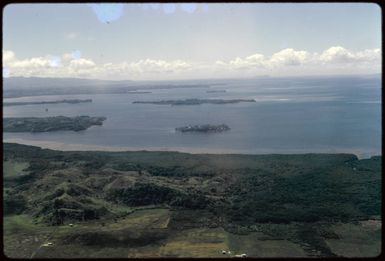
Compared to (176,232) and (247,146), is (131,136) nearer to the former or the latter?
(247,146)

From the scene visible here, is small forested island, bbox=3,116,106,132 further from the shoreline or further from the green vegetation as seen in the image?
the green vegetation

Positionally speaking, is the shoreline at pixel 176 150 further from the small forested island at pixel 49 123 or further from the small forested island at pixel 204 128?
the small forested island at pixel 204 128

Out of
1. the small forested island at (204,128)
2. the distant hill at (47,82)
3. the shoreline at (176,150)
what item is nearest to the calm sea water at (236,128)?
the shoreline at (176,150)

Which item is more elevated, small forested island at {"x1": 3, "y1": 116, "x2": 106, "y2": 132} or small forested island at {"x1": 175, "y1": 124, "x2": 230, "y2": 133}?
small forested island at {"x1": 3, "y1": 116, "x2": 106, "y2": 132}

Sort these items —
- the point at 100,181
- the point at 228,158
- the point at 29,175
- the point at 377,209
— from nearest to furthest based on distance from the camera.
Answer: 1. the point at 377,209
2. the point at 100,181
3. the point at 29,175
4. the point at 228,158

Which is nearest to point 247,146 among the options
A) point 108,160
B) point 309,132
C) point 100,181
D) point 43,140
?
point 309,132

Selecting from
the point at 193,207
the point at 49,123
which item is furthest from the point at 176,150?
the point at 49,123

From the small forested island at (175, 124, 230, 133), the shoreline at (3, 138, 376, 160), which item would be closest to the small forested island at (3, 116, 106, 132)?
the shoreline at (3, 138, 376, 160)
